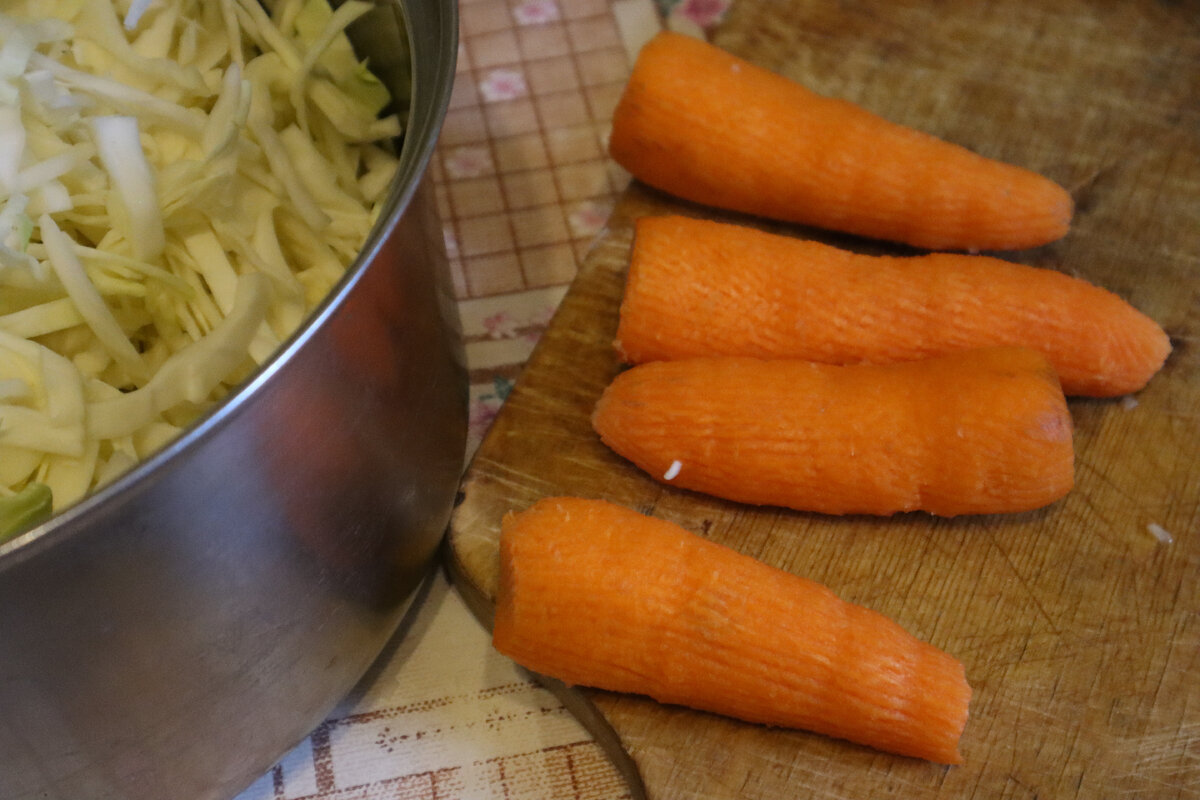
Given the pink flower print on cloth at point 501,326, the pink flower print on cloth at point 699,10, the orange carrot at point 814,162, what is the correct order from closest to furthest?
the orange carrot at point 814,162, the pink flower print on cloth at point 501,326, the pink flower print on cloth at point 699,10

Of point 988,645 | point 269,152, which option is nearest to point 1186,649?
point 988,645

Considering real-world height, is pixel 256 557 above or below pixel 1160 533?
above

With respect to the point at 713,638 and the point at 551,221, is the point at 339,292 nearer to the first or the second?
the point at 713,638

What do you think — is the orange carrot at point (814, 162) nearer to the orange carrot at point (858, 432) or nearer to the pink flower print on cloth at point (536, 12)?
the orange carrot at point (858, 432)

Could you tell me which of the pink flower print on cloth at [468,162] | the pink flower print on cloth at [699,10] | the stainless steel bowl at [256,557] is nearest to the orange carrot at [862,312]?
the stainless steel bowl at [256,557]

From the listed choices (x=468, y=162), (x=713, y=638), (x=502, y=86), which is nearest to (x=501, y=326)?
(x=468, y=162)

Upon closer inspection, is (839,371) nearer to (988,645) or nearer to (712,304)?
(712,304)

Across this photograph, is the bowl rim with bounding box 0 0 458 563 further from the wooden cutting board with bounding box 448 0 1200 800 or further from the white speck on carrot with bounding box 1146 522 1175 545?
the white speck on carrot with bounding box 1146 522 1175 545
